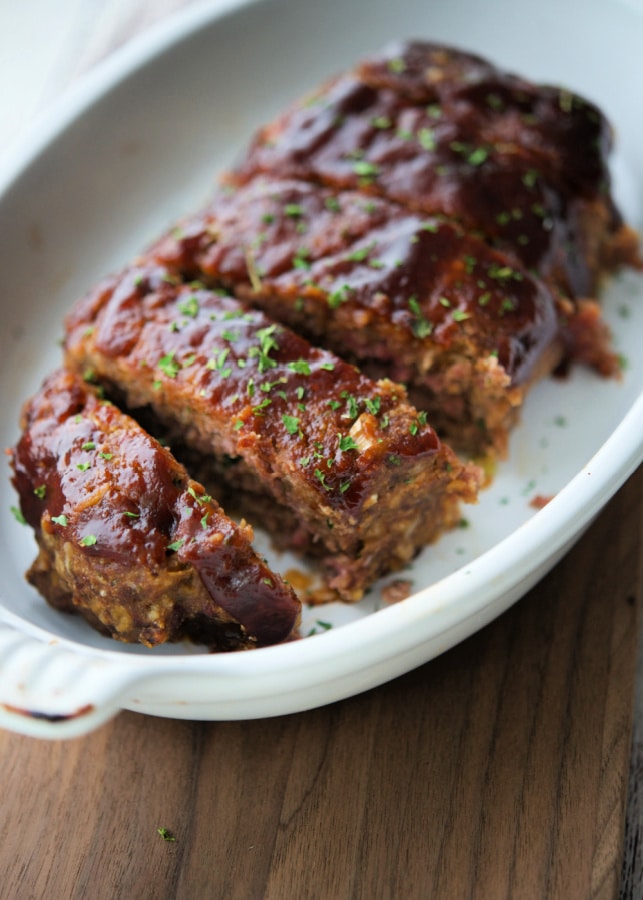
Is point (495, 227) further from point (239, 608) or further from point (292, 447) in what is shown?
point (239, 608)

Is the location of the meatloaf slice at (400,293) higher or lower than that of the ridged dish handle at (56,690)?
lower

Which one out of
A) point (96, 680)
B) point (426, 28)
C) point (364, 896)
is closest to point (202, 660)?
point (96, 680)

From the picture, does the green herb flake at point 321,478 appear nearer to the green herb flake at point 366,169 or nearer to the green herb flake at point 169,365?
the green herb flake at point 169,365

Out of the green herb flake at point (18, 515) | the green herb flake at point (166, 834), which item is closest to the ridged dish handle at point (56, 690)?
the green herb flake at point (166, 834)

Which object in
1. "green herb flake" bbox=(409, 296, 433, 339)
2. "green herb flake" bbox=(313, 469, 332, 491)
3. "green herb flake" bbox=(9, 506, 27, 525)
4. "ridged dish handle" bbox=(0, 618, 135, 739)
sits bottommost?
"green herb flake" bbox=(409, 296, 433, 339)

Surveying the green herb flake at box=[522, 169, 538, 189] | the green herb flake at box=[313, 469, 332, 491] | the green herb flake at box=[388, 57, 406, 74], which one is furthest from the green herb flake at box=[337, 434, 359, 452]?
the green herb flake at box=[388, 57, 406, 74]

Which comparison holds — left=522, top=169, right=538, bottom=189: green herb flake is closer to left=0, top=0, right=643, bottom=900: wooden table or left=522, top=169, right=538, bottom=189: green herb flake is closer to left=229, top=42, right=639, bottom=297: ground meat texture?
left=229, top=42, right=639, bottom=297: ground meat texture

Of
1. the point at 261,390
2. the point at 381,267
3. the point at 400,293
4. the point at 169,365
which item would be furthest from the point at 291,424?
the point at 381,267
